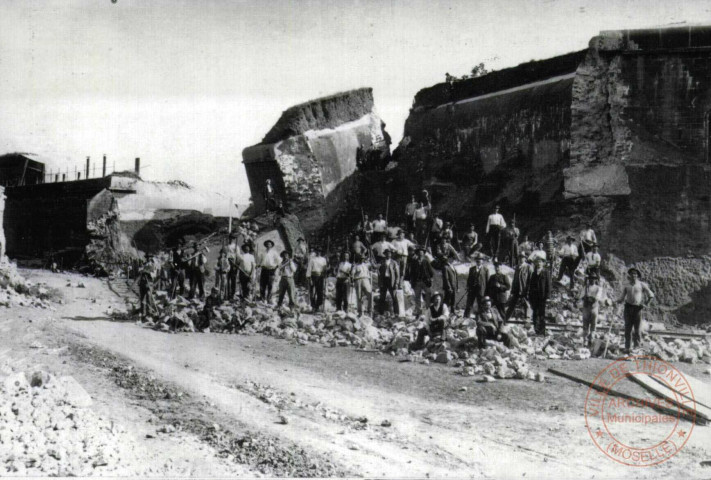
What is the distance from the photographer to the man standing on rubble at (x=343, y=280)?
11547 mm

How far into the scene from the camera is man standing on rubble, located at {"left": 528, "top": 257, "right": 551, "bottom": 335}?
995 cm

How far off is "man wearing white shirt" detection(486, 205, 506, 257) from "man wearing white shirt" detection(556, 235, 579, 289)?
4.55ft

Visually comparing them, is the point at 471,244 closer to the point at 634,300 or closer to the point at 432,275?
the point at 432,275

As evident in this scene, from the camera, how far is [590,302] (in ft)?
30.7

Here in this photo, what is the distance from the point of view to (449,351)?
8.76m

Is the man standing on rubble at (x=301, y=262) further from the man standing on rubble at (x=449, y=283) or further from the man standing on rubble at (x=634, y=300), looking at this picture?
the man standing on rubble at (x=634, y=300)

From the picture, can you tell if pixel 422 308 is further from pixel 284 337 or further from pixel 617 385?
pixel 617 385

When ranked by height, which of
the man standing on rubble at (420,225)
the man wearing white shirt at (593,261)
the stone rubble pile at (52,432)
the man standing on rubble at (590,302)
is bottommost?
the stone rubble pile at (52,432)

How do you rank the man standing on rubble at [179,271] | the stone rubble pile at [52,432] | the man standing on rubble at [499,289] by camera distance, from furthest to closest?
the man standing on rubble at [179,271], the man standing on rubble at [499,289], the stone rubble pile at [52,432]

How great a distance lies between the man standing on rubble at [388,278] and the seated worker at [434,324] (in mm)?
2141

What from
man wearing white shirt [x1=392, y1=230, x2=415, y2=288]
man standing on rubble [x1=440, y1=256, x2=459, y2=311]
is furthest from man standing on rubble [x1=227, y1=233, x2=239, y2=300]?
man standing on rubble [x1=440, y1=256, x2=459, y2=311]

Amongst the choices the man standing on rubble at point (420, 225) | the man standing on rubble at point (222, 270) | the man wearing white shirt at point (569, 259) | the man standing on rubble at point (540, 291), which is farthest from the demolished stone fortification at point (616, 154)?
the man standing on rubble at point (222, 270)

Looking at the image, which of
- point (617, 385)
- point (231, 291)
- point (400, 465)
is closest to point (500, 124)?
point (231, 291)

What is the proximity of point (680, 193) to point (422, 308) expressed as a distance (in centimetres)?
552
